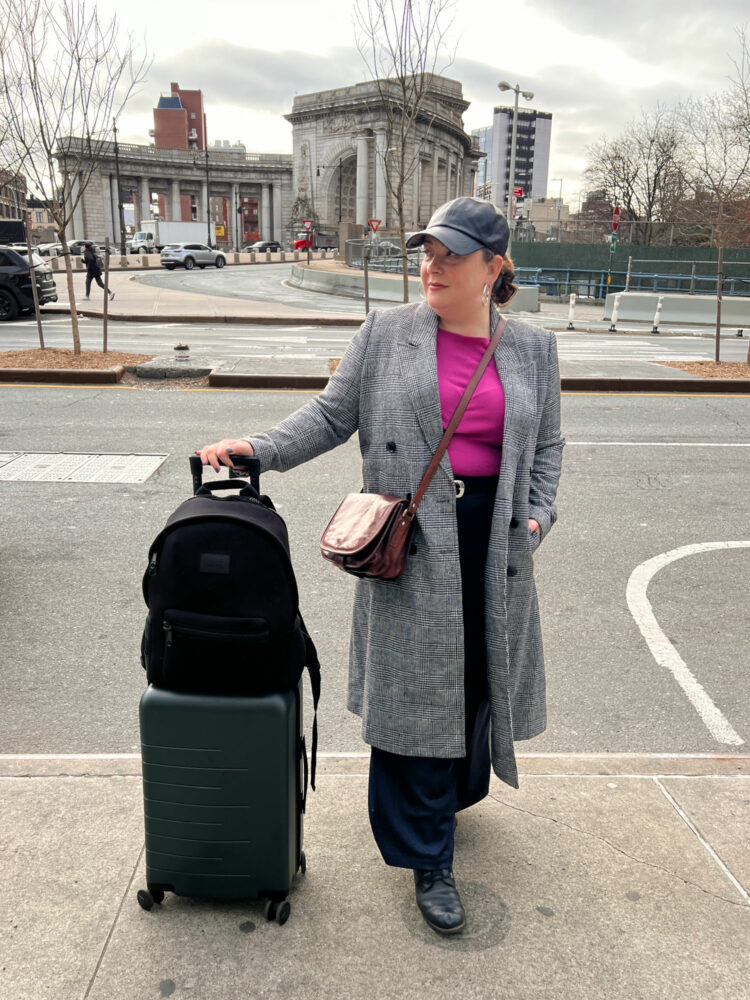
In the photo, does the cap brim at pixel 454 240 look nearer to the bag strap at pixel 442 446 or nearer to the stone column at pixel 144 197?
the bag strap at pixel 442 446

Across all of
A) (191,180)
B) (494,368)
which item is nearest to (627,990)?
(494,368)

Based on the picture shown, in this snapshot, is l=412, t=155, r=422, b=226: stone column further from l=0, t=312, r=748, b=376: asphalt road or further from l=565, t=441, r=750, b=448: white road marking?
l=565, t=441, r=750, b=448: white road marking

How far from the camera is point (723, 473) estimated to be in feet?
25.9

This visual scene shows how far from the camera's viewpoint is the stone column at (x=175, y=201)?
102 meters

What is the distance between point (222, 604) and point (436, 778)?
0.84 m

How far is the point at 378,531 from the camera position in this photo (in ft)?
7.30

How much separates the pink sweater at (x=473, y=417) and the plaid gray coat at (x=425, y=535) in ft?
0.10

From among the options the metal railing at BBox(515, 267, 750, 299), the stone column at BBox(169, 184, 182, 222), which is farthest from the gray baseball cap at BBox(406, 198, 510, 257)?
the stone column at BBox(169, 184, 182, 222)

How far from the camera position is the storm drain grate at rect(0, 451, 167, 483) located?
7281mm

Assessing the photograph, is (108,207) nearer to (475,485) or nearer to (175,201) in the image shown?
(175,201)

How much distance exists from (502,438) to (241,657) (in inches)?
36.5

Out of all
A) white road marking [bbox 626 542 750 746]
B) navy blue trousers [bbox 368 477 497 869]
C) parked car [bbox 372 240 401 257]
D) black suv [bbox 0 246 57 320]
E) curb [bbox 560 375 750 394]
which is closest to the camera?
navy blue trousers [bbox 368 477 497 869]

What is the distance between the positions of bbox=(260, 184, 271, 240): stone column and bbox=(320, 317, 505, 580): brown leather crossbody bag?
112 meters

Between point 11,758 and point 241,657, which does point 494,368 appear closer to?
point 241,657
